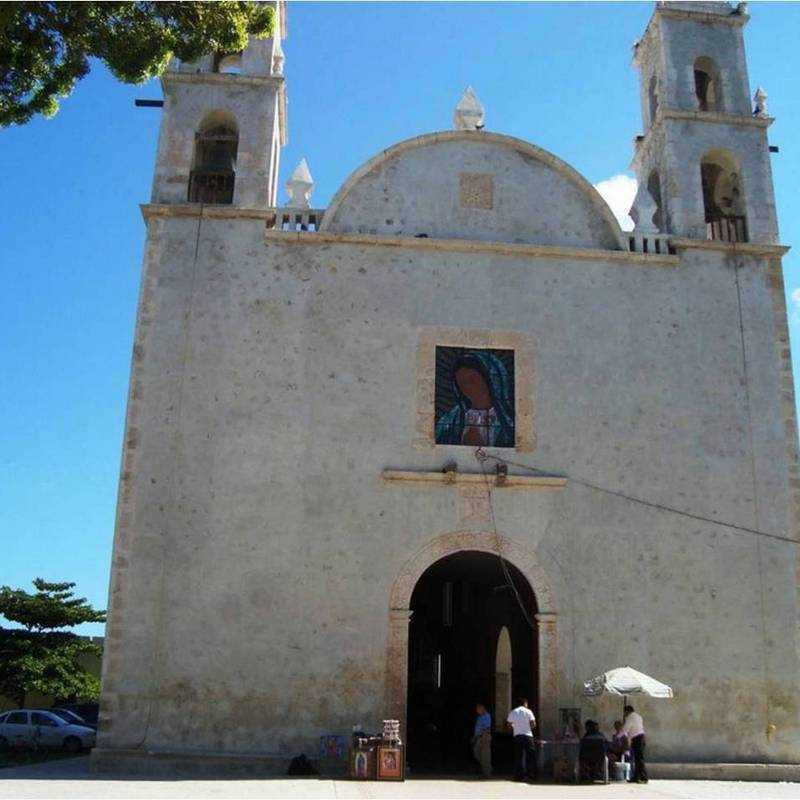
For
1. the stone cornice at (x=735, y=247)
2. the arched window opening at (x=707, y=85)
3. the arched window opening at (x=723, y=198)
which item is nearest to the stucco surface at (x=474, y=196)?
the stone cornice at (x=735, y=247)

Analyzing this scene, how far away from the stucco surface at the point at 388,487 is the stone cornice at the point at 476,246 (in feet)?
0.45

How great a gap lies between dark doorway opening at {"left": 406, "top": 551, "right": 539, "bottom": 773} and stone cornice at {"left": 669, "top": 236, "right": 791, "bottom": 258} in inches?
253

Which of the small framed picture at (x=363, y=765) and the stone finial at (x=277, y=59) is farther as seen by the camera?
the stone finial at (x=277, y=59)

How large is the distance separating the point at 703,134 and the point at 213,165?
9.18m

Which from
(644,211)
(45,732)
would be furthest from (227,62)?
(45,732)

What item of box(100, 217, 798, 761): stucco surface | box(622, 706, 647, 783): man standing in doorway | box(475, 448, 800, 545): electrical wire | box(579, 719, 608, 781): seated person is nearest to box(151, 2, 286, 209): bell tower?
box(100, 217, 798, 761): stucco surface

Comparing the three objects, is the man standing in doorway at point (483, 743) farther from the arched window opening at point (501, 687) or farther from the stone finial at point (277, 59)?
the stone finial at point (277, 59)

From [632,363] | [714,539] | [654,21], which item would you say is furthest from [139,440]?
[654,21]

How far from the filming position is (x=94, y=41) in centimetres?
1127

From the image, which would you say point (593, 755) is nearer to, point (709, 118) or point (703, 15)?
point (709, 118)

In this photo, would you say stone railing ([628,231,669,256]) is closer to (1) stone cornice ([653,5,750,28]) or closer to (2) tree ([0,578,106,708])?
(1) stone cornice ([653,5,750,28])

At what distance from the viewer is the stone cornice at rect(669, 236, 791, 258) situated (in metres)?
16.3

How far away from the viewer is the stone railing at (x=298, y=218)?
15859 mm

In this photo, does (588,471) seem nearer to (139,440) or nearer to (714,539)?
(714,539)
